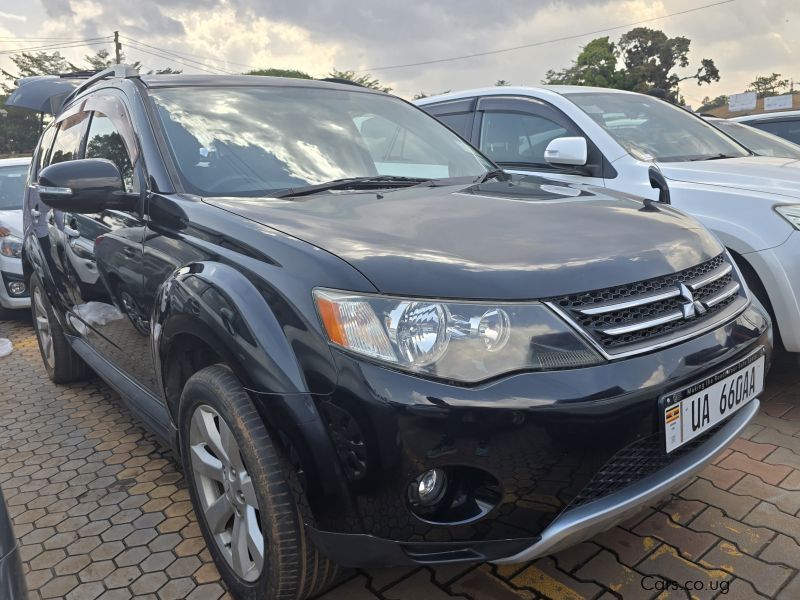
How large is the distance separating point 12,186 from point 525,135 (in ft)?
19.0

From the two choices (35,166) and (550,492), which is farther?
(35,166)

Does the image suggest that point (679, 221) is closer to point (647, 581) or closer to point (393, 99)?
point (647, 581)

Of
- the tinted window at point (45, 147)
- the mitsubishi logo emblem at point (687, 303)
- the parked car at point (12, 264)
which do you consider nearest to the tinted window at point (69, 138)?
the tinted window at point (45, 147)

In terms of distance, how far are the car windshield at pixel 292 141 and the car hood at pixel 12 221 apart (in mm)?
4426

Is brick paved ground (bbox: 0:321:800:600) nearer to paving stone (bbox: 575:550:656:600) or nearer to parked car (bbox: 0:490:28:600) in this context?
paving stone (bbox: 575:550:656:600)

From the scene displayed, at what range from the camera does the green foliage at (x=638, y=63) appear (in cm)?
4297

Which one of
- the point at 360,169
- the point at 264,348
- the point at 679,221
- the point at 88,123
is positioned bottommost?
the point at 264,348

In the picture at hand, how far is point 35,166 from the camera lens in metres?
4.20

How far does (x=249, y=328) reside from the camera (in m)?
1.71

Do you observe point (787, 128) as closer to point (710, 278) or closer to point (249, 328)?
point (710, 278)

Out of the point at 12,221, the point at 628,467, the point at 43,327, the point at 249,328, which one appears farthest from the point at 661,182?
the point at 12,221

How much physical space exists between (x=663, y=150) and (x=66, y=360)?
405cm

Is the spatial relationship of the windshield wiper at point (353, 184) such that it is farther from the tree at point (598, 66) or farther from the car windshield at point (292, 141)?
the tree at point (598, 66)

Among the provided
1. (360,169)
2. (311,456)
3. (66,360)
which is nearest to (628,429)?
(311,456)
